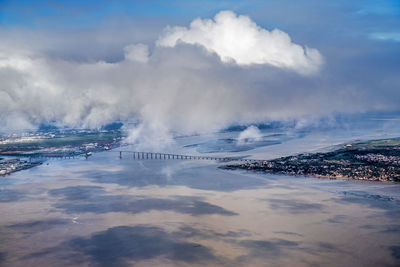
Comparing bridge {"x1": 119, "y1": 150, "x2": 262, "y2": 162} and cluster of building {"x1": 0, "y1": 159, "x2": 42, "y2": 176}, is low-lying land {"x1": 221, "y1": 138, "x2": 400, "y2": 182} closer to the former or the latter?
bridge {"x1": 119, "y1": 150, "x2": 262, "y2": 162}

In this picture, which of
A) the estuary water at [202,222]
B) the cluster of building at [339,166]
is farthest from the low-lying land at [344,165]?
the estuary water at [202,222]

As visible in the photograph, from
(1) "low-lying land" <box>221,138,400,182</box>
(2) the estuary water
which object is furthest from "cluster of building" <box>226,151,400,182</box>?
(2) the estuary water

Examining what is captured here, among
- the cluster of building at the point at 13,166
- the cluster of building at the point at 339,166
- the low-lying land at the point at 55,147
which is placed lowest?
the cluster of building at the point at 339,166

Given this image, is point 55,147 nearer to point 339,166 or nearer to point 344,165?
point 339,166

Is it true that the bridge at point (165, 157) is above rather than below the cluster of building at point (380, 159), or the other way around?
above

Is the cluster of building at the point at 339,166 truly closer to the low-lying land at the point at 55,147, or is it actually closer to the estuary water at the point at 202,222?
the estuary water at the point at 202,222

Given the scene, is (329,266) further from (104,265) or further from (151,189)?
(151,189)
